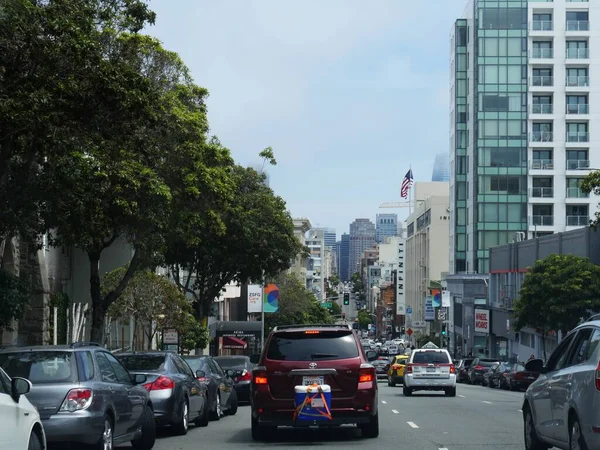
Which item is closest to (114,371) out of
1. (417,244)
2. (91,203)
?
(91,203)

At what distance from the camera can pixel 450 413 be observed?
24188 mm

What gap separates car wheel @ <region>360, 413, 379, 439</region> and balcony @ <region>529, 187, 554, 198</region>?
227 ft

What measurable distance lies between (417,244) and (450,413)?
11664 cm

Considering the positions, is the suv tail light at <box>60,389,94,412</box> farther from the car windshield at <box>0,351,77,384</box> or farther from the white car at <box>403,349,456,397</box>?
the white car at <box>403,349,456,397</box>

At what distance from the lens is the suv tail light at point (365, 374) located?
52.8ft

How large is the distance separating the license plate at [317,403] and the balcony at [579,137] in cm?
7058

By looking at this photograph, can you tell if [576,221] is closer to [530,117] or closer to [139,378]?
[530,117]

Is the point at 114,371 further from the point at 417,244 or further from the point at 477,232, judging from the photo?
the point at 417,244

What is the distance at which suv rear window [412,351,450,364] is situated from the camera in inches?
1390

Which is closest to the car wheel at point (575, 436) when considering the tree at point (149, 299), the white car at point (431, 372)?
the white car at point (431, 372)

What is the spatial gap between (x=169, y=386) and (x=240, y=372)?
12.3 meters

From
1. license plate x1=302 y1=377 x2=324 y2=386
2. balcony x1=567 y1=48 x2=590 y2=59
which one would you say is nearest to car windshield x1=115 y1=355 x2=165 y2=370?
license plate x1=302 y1=377 x2=324 y2=386

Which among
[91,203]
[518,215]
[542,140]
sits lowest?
[91,203]

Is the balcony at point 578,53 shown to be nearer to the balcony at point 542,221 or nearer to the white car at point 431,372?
the balcony at point 542,221
